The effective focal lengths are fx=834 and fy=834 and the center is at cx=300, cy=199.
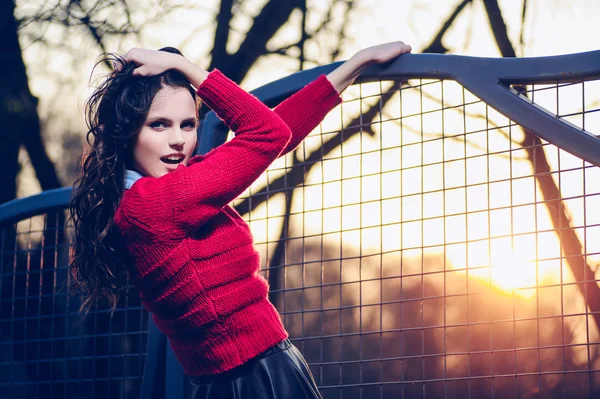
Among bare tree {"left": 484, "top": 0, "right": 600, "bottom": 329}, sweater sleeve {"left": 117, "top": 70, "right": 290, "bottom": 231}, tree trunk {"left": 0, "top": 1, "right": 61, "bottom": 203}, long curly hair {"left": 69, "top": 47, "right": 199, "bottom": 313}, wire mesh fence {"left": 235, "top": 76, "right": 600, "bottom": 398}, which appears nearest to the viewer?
sweater sleeve {"left": 117, "top": 70, "right": 290, "bottom": 231}

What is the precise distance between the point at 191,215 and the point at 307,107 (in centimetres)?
32

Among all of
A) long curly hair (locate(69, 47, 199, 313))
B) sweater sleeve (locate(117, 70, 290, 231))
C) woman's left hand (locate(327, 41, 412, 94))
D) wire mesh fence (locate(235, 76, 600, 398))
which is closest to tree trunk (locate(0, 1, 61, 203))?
wire mesh fence (locate(235, 76, 600, 398))

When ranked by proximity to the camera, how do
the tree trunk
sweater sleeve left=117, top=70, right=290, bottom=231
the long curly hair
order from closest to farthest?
sweater sleeve left=117, top=70, right=290, bottom=231
the long curly hair
the tree trunk

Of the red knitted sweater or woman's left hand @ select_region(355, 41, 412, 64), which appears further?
woman's left hand @ select_region(355, 41, 412, 64)

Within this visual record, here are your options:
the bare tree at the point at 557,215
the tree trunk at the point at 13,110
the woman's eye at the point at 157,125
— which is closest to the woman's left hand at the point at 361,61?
the woman's eye at the point at 157,125

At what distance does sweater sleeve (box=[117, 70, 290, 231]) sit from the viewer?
138 centimetres

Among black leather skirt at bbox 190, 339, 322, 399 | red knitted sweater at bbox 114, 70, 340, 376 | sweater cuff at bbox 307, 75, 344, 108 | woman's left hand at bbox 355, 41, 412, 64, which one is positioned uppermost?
woman's left hand at bbox 355, 41, 412, 64

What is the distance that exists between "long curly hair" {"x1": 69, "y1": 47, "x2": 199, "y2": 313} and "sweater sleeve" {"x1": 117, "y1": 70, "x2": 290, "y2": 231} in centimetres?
10

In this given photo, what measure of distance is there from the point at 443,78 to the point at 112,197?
696 mm

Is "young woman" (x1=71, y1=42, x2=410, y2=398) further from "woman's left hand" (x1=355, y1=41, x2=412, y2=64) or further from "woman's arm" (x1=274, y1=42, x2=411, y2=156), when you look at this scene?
"woman's left hand" (x1=355, y1=41, x2=412, y2=64)

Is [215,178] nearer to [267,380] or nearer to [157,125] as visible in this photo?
[157,125]

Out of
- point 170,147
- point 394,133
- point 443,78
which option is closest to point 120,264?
point 170,147

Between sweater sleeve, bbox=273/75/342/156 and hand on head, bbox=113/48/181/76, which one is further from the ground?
hand on head, bbox=113/48/181/76

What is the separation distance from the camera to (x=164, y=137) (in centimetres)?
154
